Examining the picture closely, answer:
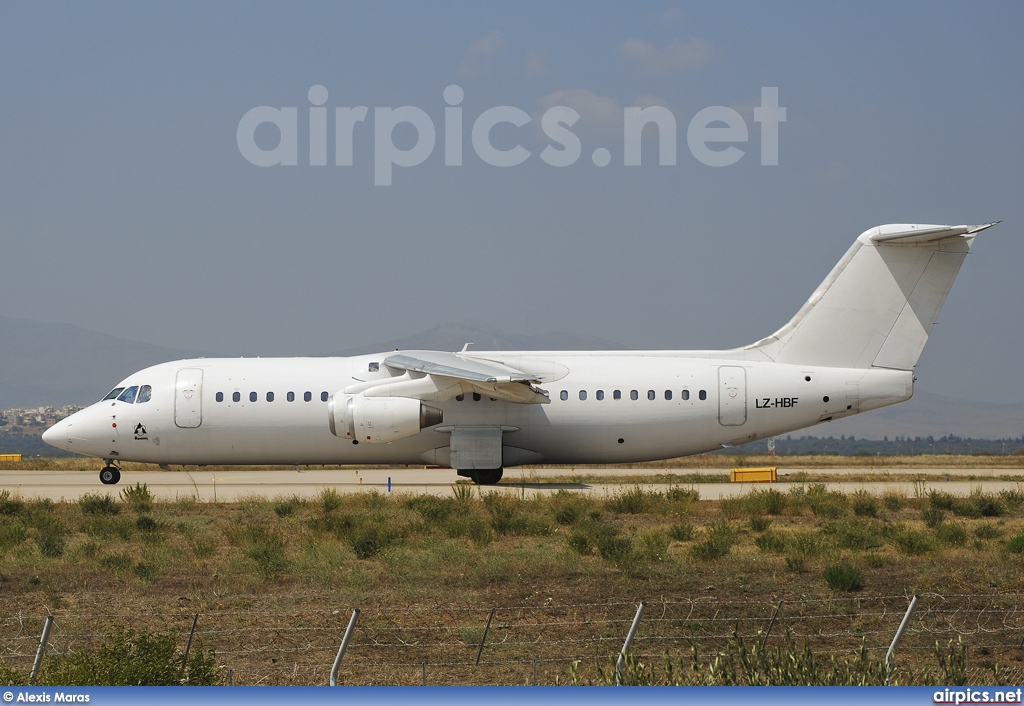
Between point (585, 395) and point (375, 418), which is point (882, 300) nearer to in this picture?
point (585, 395)

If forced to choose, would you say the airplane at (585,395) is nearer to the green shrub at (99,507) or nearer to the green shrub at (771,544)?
the green shrub at (99,507)

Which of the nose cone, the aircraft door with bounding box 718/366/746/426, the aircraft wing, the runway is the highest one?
the aircraft wing

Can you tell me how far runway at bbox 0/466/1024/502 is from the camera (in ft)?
93.0

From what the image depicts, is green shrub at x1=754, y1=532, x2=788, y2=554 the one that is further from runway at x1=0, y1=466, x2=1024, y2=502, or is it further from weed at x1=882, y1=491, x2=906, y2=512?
runway at x1=0, y1=466, x2=1024, y2=502

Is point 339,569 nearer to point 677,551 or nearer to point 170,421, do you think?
point 677,551

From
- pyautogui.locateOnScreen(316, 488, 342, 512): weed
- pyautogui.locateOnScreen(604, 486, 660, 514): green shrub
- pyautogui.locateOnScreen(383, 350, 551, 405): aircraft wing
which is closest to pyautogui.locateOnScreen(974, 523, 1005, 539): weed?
pyautogui.locateOnScreen(604, 486, 660, 514): green shrub

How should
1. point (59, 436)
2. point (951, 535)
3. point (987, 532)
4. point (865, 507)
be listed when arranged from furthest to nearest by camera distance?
1. point (59, 436)
2. point (865, 507)
3. point (987, 532)
4. point (951, 535)

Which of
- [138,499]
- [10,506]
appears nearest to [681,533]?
[138,499]

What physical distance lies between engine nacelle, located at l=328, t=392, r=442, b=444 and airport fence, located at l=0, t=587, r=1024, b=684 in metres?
13.7

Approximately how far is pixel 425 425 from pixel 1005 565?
14954mm

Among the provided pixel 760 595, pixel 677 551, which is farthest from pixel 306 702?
pixel 677 551

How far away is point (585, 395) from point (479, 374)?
3376 millimetres

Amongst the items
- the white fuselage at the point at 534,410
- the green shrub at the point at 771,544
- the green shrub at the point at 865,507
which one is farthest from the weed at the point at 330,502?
the green shrub at the point at 865,507

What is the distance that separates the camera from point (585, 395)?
28.4 metres
